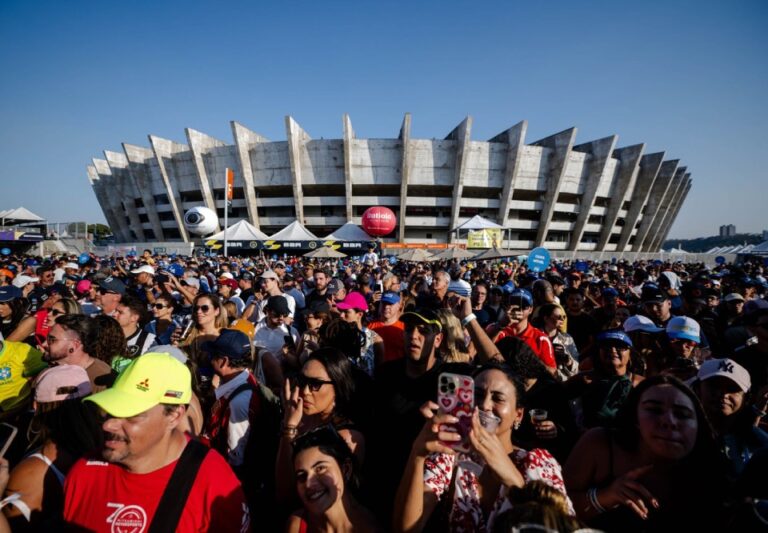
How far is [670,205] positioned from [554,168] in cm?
2449

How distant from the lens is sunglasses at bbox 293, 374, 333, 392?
2.40m

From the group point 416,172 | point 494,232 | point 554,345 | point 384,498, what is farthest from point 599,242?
point 384,498

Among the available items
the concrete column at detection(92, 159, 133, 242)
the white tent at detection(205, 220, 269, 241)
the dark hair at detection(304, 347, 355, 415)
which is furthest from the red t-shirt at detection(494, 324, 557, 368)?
the concrete column at detection(92, 159, 133, 242)

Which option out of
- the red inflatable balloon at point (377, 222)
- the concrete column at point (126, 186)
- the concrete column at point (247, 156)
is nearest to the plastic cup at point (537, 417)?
the red inflatable balloon at point (377, 222)

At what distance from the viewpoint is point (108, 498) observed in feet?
5.46

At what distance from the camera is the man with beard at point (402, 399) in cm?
241

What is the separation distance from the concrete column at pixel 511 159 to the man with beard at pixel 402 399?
1424 inches

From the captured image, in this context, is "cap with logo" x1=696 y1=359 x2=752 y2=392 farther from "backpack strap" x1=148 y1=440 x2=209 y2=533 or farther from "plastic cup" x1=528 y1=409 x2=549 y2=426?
"backpack strap" x1=148 y1=440 x2=209 y2=533

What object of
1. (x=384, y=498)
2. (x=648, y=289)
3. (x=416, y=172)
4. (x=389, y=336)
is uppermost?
(x=416, y=172)

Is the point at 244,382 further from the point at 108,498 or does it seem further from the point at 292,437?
the point at 108,498

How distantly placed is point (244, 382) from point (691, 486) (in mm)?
2828

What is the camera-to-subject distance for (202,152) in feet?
129

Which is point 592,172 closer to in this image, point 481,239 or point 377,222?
point 377,222

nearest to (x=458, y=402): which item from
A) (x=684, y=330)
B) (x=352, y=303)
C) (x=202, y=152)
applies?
(x=352, y=303)
